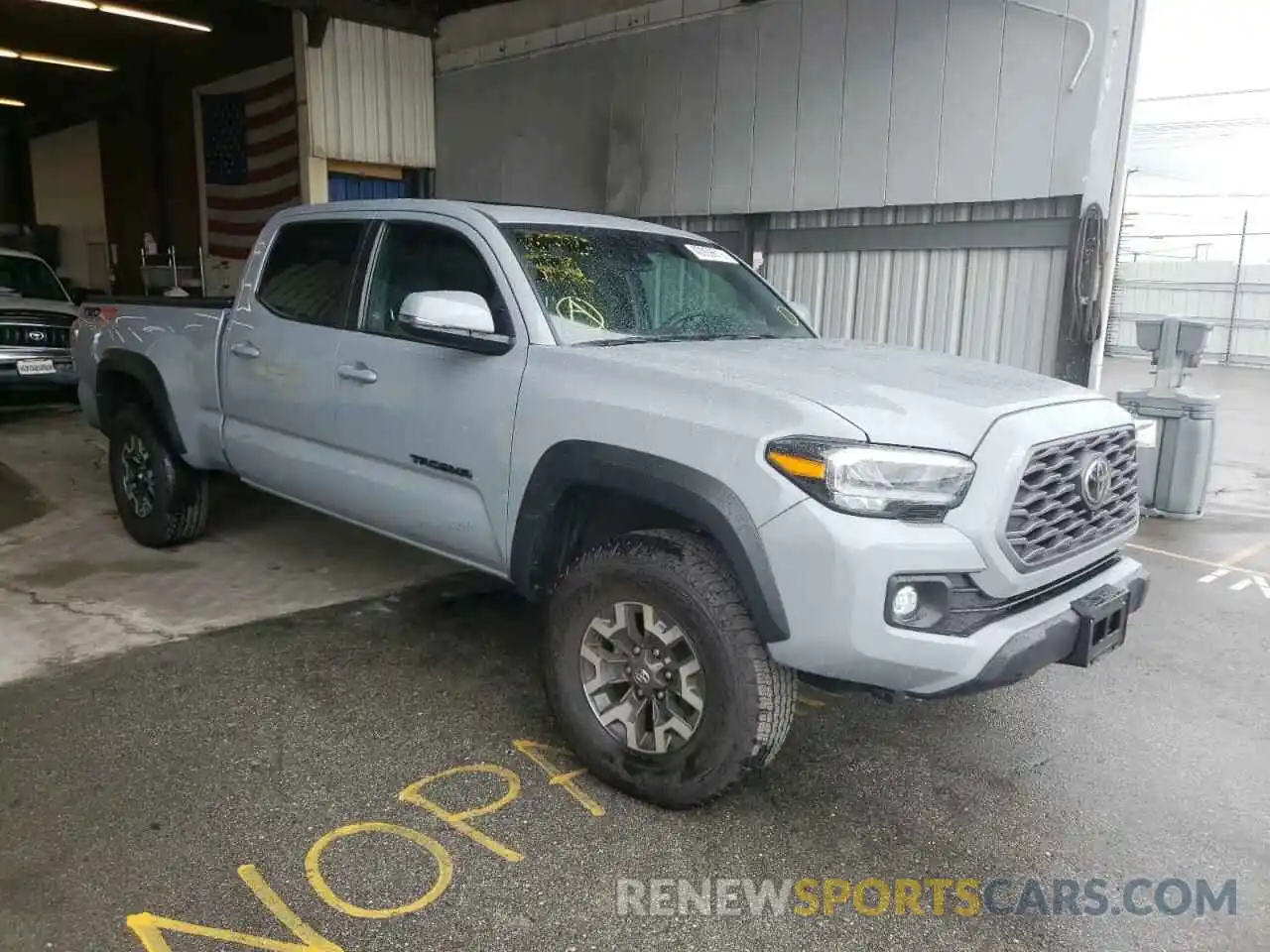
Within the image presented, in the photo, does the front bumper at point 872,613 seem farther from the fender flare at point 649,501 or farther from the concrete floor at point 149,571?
the concrete floor at point 149,571

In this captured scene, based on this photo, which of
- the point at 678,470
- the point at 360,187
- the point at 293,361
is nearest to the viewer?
the point at 678,470

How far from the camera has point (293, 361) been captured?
4.37 m

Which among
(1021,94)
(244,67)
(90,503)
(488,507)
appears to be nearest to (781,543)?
(488,507)

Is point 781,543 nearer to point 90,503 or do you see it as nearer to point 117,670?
point 117,670

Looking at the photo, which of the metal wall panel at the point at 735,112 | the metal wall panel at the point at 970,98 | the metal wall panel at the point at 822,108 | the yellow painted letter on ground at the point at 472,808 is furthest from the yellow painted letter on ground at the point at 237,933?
the metal wall panel at the point at 735,112

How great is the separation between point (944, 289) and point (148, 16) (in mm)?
11064

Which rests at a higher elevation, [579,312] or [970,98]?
[970,98]

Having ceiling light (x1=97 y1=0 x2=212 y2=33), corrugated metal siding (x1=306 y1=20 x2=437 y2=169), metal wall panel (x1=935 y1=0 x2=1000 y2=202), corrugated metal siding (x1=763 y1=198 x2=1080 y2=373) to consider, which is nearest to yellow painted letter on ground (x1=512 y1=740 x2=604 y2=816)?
corrugated metal siding (x1=763 y1=198 x2=1080 y2=373)

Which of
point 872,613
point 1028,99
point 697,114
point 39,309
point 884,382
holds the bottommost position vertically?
point 872,613

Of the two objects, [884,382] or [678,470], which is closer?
[678,470]

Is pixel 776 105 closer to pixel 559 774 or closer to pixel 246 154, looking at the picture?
pixel 559 774

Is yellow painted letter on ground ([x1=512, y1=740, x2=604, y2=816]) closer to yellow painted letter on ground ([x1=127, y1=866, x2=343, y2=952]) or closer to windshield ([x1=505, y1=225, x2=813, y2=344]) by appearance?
yellow painted letter on ground ([x1=127, y1=866, x2=343, y2=952])

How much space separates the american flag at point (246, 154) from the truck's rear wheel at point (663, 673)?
1087cm

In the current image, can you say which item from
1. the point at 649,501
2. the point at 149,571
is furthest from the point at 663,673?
the point at 149,571
